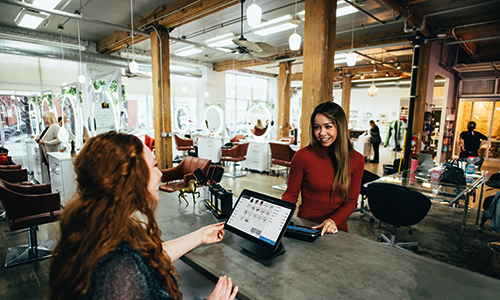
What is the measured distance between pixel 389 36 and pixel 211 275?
752 centimetres

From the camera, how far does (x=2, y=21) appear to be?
6.52 metres

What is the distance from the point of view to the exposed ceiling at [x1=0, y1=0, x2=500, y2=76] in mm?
5199

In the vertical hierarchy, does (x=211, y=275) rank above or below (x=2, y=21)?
below

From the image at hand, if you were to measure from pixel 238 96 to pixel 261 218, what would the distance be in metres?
13.1

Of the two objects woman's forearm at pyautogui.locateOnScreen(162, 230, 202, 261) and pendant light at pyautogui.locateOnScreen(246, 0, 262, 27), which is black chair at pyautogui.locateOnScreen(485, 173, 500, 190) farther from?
woman's forearm at pyautogui.locateOnScreen(162, 230, 202, 261)

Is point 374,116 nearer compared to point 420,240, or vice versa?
point 420,240

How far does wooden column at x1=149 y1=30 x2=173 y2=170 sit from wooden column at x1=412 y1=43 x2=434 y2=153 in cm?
596

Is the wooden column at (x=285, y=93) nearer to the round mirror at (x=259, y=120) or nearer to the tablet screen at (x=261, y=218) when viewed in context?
the round mirror at (x=259, y=120)

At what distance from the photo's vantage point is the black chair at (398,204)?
2744 millimetres

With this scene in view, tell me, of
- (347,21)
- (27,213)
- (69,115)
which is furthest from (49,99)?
(347,21)

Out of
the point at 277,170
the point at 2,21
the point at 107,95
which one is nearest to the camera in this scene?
the point at 107,95

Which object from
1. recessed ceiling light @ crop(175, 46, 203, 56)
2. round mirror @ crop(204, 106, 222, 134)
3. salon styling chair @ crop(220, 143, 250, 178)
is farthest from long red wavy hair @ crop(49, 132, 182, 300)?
recessed ceiling light @ crop(175, 46, 203, 56)

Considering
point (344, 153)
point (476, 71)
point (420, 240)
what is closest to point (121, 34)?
point (344, 153)

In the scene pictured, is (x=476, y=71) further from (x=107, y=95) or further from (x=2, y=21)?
(x=2, y=21)
